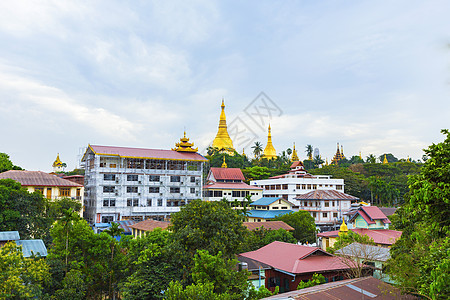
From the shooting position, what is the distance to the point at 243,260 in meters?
20.3

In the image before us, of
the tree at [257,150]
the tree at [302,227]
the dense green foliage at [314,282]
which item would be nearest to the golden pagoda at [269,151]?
the tree at [257,150]

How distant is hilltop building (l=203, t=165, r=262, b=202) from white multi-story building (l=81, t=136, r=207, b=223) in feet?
14.4

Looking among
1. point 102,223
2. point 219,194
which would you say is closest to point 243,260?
point 102,223

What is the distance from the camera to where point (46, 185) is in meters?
35.7

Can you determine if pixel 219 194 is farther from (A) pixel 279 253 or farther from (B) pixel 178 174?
(A) pixel 279 253

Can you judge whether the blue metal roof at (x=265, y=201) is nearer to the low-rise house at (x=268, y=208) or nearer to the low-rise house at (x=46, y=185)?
the low-rise house at (x=268, y=208)

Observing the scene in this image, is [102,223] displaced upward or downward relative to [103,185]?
downward

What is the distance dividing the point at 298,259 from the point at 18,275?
13.5 meters

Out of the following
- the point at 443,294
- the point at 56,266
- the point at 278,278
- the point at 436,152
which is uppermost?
the point at 436,152

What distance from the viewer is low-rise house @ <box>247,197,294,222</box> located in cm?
4414

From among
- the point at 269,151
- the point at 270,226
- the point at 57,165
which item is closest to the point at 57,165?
the point at 57,165

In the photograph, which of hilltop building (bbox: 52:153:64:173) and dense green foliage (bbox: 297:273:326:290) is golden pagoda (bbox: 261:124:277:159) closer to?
hilltop building (bbox: 52:153:64:173)

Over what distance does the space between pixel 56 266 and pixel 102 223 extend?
2217cm

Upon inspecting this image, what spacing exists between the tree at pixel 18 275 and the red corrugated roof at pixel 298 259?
38.0ft
